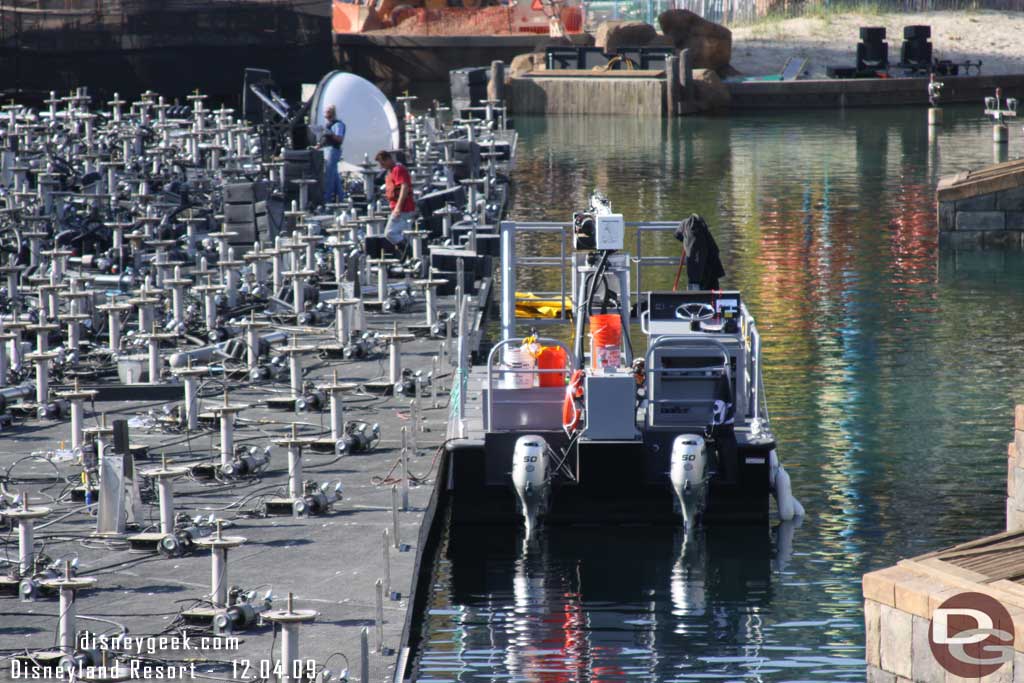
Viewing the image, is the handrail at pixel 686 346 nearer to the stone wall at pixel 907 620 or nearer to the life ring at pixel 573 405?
the life ring at pixel 573 405

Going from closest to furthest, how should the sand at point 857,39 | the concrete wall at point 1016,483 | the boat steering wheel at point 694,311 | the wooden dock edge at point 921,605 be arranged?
the wooden dock edge at point 921,605, the concrete wall at point 1016,483, the boat steering wheel at point 694,311, the sand at point 857,39

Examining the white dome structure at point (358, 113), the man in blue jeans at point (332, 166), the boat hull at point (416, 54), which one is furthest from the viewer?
the boat hull at point (416, 54)

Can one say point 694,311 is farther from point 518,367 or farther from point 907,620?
point 907,620

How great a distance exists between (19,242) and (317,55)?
132 ft

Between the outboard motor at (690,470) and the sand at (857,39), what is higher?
the sand at (857,39)

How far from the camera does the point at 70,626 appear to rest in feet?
39.5

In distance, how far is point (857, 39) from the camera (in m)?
75.2

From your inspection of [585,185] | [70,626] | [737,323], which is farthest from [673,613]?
[585,185]

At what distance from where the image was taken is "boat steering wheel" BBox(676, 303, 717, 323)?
59.4 feet

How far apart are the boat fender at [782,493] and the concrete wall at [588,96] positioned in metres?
47.3

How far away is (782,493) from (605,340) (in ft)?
7.68

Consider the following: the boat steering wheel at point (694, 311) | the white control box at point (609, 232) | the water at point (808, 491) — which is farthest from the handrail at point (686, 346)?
the water at point (808, 491)

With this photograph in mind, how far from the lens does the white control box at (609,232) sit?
1742cm

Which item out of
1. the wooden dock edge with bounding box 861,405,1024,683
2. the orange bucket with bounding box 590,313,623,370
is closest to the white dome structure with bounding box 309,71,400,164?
the orange bucket with bounding box 590,313,623,370
